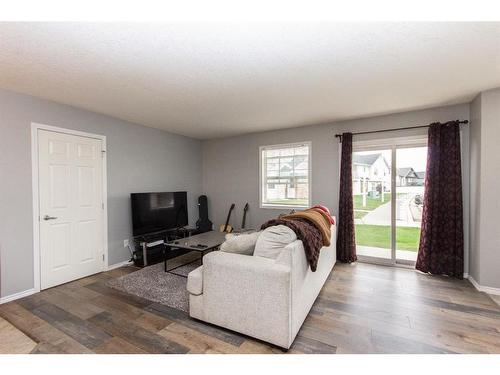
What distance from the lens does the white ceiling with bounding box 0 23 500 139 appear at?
162 centimetres

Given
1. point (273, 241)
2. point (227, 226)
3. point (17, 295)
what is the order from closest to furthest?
point (273, 241) < point (17, 295) < point (227, 226)

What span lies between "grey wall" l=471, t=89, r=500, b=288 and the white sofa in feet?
7.71

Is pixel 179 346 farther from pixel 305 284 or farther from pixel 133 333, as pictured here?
pixel 305 284

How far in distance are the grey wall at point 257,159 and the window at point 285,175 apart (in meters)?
0.12

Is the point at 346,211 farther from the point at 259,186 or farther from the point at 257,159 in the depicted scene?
the point at 257,159

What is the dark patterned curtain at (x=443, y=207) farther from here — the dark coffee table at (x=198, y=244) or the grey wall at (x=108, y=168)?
the grey wall at (x=108, y=168)

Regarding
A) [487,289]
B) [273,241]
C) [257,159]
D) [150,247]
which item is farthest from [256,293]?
[257,159]

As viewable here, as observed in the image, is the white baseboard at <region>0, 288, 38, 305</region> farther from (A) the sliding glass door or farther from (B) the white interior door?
(A) the sliding glass door

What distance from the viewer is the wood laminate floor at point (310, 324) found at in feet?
5.90

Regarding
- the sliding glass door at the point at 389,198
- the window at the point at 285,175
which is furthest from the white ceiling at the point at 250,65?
the window at the point at 285,175

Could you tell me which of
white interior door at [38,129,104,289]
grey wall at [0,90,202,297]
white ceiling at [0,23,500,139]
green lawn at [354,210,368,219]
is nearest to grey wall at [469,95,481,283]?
white ceiling at [0,23,500,139]

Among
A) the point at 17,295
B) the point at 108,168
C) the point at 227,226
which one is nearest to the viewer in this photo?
the point at 17,295

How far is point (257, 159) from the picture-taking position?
15.8 ft

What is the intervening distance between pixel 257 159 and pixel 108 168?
2694 mm
